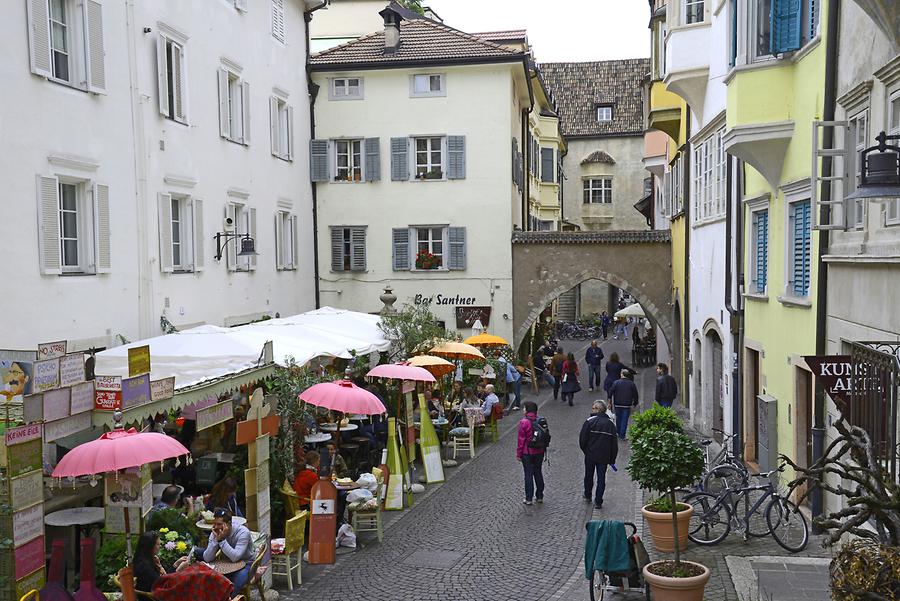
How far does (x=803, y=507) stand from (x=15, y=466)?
1057cm

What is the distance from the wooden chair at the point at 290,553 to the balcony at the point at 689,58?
12948 millimetres

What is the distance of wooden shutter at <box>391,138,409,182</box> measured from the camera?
94.5 feet

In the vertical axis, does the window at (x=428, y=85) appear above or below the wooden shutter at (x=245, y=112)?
above

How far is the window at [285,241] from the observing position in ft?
84.6

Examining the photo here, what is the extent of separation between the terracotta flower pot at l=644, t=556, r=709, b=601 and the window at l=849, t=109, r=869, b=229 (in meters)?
4.56

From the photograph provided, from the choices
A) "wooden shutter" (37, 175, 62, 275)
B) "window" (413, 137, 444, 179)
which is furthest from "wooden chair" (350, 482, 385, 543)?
"window" (413, 137, 444, 179)

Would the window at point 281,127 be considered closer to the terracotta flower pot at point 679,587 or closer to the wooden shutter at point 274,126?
the wooden shutter at point 274,126

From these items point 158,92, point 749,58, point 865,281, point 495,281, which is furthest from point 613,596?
point 495,281

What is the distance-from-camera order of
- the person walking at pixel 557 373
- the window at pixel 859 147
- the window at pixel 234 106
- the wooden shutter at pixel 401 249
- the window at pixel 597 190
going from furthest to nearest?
the window at pixel 597 190, the wooden shutter at pixel 401 249, the person walking at pixel 557 373, the window at pixel 234 106, the window at pixel 859 147

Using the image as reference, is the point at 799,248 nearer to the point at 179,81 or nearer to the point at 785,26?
the point at 785,26

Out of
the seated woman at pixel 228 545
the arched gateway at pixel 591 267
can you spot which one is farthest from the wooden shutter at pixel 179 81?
the arched gateway at pixel 591 267

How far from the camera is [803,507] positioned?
13.2 meters

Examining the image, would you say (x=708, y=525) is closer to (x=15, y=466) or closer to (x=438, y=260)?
(x=15, y=466)

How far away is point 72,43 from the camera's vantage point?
15.4 metres
